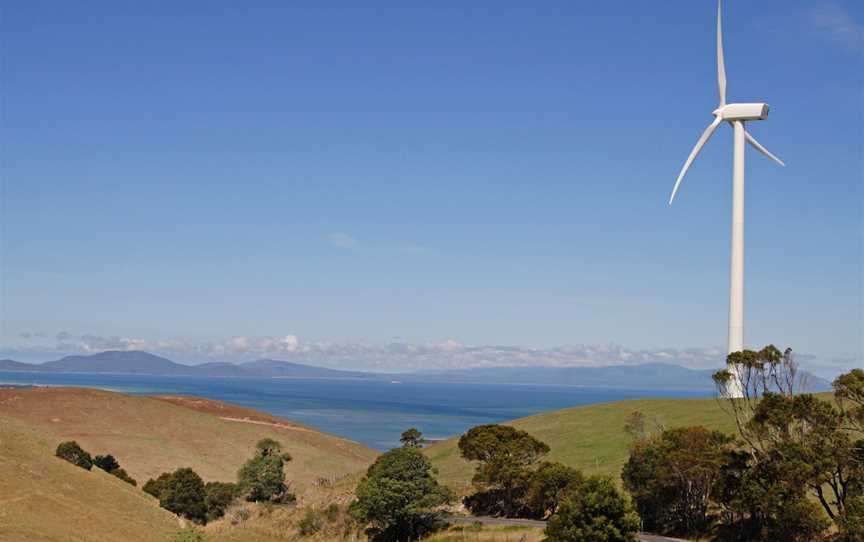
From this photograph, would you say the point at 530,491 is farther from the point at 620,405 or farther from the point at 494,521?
the point at 620,405

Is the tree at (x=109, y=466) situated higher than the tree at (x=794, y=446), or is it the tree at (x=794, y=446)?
the tree at (x=794, y=446)

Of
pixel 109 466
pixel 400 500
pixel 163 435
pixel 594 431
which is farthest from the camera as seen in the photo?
pixel 163 435

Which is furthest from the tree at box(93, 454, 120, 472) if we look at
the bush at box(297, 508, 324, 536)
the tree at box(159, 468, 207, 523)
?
the bush at box(297, 508, 324, 536)

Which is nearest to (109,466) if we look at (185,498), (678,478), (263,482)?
(263,482)

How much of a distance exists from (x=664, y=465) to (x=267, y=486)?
44.2m

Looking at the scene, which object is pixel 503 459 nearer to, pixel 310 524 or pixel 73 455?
pixel 310 524

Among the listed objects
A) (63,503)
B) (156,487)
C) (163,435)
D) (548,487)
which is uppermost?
(548,487)

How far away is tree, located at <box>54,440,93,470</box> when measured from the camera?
7594 centimetres

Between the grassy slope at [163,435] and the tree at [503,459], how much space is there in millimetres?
34693

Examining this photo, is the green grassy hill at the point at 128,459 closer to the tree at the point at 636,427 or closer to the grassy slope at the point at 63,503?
the grassy slope at the point at 63,503

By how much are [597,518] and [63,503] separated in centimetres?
3642

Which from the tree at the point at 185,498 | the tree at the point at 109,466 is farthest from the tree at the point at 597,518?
the tree at the point at 109,466

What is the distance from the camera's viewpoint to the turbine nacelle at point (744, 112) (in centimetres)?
7650

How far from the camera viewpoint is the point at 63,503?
187 feet
